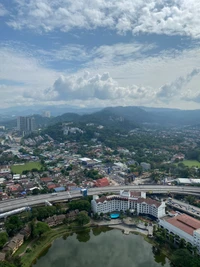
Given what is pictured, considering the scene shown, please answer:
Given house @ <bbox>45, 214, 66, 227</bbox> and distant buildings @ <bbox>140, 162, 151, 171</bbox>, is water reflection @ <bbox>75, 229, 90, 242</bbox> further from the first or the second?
distant buildings @ <bbox>140, 162, 151, 171</bbox>

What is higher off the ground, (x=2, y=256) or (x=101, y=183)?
(x=2, y=256)

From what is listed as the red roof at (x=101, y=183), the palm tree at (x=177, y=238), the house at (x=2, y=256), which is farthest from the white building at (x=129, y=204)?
the house at (x=2, y=256)

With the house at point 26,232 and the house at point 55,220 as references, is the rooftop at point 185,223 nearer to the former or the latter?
the house at point 55,220

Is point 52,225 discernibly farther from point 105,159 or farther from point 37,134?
point 37,134

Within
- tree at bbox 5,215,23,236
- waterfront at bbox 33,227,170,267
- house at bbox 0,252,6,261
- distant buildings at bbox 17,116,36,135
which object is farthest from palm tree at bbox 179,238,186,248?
distant buildings at bbox 17,116,36,135

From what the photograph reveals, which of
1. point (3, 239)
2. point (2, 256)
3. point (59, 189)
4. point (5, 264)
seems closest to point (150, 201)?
point (59, 189)

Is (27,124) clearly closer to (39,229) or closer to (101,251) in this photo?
(39,229)
